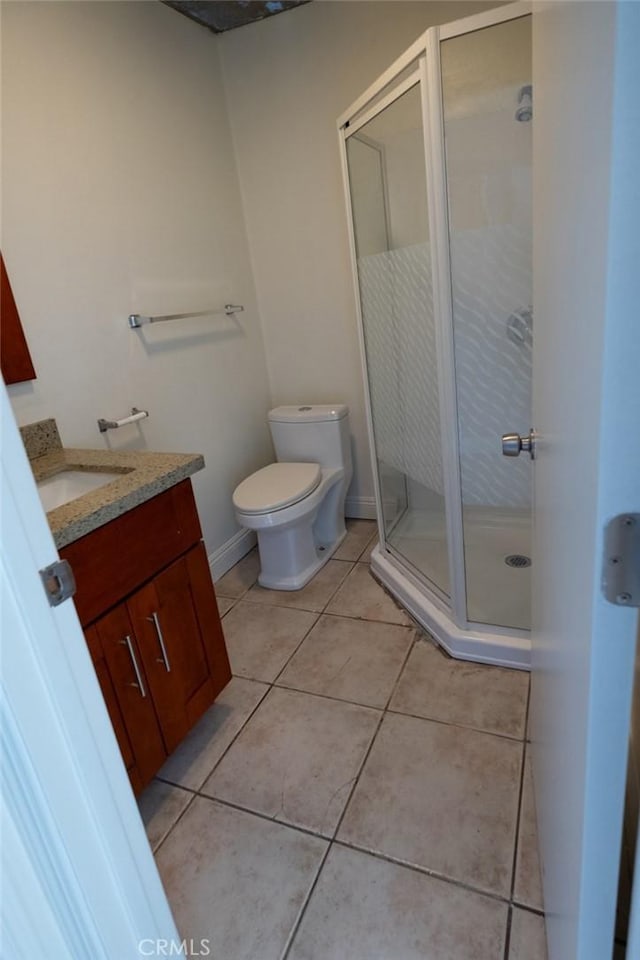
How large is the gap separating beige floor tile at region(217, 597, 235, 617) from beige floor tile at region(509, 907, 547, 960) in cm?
148

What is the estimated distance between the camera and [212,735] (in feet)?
5.39

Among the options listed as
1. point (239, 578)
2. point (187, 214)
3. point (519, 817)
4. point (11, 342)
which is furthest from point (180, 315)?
point (519, 817)

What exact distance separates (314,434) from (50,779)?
2062 millimetres

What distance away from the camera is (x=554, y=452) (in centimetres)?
73

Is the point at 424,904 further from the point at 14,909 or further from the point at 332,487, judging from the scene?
the point at 332,487

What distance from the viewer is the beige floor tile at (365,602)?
82.6 inches

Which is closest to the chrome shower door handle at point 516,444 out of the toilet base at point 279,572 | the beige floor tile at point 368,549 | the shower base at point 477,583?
the shower base at point 477,583

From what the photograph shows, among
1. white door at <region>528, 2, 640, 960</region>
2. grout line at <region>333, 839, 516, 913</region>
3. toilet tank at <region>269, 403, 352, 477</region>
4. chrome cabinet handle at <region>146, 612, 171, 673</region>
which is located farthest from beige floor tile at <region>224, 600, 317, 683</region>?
white door at <region>528, 2, 640, 960</region>

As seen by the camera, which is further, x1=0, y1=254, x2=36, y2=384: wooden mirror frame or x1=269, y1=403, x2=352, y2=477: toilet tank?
x1=269, y1=403, x2=352, y2=477: toilet tank

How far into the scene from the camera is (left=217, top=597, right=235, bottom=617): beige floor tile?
7.52 feet

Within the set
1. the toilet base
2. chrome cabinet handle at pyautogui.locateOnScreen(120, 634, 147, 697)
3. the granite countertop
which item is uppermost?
the granite countertop

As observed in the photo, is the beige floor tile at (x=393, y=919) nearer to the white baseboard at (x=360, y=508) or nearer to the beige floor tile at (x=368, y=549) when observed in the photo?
the beige floor tile at (x=368, y=549)

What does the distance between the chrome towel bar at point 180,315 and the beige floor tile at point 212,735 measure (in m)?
1.36

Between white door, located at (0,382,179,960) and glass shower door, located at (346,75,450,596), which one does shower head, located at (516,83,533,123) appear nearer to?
glass shower door, located at (346,75,450,596)
